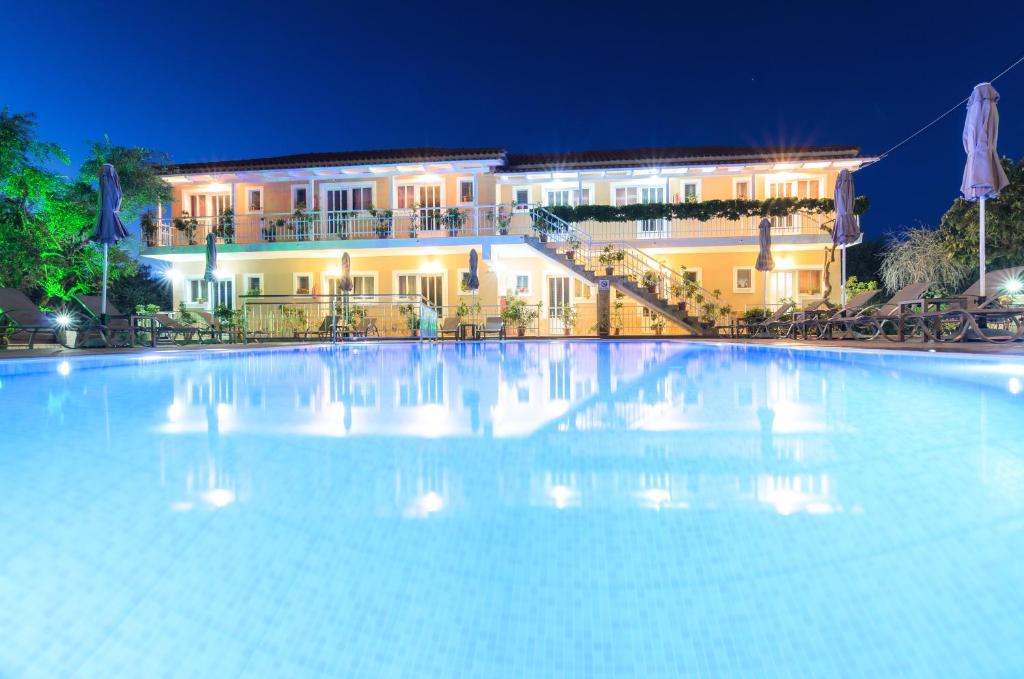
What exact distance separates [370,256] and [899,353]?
18303mm

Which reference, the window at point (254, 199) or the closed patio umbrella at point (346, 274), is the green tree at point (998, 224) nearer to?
the closed patio umbrella at point (346, 274)

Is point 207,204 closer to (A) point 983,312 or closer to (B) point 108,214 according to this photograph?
(B) point 108,214

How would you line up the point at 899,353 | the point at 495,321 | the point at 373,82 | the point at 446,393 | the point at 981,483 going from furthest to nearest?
1. the point at 373,82
2. the point at 495,321
3. the point at 899,353
4. the point at 446,393
5. the point at 981,483

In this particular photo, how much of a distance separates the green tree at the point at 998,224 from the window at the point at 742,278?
7163mm

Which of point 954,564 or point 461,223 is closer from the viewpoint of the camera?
point 954,564

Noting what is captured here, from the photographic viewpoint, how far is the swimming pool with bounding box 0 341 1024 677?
1309mm

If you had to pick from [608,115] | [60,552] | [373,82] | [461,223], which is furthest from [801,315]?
[373,82]

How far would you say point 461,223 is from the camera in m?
21.2

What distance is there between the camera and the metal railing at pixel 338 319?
1795 cm

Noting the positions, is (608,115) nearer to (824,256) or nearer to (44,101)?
(824,256)

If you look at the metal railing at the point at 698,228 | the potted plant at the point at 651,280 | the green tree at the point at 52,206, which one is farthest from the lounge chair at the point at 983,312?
the green tree at the point at 52,206

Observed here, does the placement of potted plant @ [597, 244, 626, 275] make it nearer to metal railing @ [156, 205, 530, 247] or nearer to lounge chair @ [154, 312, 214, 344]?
metal railing @ [156, 205, 530, 247]

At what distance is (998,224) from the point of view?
21.0 m

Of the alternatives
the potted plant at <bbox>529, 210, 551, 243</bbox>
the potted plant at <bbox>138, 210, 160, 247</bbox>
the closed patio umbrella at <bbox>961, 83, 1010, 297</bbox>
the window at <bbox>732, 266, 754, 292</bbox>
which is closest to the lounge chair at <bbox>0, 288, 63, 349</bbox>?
the potted plant at <bbox>138, 210, 160, 247</bbox>
